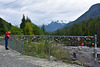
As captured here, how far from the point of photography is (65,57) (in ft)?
19.5

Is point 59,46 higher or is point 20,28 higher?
point 20,28

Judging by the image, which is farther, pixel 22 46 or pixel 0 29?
pixel 0 29

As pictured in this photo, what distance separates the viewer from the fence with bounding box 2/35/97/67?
208 inches

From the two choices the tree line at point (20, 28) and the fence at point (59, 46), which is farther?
the tree line at point (20, 28)

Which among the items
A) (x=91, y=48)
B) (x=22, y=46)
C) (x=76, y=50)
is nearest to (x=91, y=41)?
(x=91, y=48)

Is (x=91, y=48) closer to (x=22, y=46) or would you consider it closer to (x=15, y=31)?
(x=22, y=46)

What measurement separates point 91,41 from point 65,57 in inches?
64.2

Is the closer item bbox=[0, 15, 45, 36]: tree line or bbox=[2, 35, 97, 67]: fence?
bbox=[2, 35, 97, 67]: fence

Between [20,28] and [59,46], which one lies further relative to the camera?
[20,28]

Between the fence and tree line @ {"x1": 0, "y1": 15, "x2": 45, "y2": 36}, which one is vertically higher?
tree line @ {"x1": 0, "y1": 15, "x2": 45, "y2": 36}

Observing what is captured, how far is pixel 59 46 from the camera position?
6.18m

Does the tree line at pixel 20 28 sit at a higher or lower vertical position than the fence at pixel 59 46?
higher

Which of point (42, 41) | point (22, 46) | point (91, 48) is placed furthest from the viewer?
point (22, 46)

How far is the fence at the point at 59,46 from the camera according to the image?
208 inches
